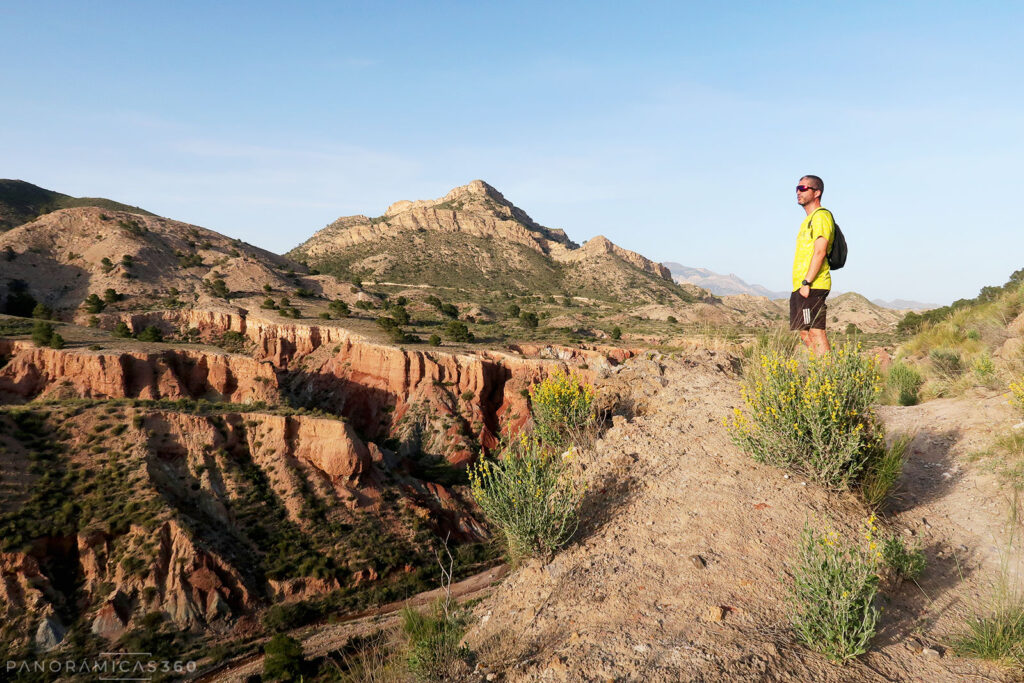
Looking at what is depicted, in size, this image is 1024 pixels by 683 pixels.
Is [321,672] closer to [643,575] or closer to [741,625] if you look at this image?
[643,575]

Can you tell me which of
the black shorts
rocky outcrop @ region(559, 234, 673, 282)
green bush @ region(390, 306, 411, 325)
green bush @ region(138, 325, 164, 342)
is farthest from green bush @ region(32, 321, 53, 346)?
rocky outcrop @ region(559, 234, 673, 282)

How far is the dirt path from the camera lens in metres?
3.97

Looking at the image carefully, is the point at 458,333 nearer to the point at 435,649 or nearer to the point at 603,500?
the point at 603,500

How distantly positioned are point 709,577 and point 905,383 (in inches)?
391

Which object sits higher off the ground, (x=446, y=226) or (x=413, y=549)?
(x=446, y=226)

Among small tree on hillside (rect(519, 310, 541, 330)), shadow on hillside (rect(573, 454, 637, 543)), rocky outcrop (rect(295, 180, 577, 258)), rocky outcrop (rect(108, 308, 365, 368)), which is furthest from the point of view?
rocky outcrop (rect(295, 180, 577, 258))

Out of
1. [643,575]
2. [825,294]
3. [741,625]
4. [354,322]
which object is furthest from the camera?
[354,322]

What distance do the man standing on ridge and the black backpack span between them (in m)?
0.09

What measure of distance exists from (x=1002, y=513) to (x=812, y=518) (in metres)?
2.37

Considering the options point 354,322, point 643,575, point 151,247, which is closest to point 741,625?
point 643,575

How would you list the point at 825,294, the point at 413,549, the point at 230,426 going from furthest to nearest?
1. the point at 230,426
2. the point at 413,549
3. the point at 825,294

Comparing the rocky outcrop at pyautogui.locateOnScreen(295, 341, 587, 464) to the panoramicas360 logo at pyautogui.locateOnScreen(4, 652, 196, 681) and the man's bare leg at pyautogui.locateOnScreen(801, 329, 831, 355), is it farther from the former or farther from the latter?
the man's bare leg at pyautogui.locateOnScreen(801, 329, 831, 355)

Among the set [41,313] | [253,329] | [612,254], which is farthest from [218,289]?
[612,254]

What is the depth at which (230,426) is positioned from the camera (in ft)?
92.1
